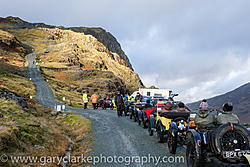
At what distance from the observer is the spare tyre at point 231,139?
178 inches

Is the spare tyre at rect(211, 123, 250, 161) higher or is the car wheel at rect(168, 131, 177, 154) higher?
the spare tyre at rect(211, 123, 250, 161)

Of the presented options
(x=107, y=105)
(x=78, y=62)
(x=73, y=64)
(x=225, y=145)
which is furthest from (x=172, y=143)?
(x=78, y=62)

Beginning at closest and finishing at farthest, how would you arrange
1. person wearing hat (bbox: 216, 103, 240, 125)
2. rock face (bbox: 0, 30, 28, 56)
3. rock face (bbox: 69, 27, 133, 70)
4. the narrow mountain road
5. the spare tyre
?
the spare tyre
person wearing hat (bbox: 216, 103, 240, 125)
the narrow mountain road
rock face (bbox: 0, 30, 28, 56)
rock face (bbox: 69, 27, 133, 70)

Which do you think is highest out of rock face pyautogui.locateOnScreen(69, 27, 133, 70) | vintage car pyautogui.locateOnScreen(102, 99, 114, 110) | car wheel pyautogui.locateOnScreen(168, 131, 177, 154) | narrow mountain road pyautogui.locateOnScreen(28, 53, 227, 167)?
rock face pyautogui.locateOnScreen(69, 27, 133, 70)

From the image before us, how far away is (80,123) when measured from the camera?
13992mm

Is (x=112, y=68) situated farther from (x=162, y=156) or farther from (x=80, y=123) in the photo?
(x=162, y=156)

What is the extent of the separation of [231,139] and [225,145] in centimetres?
20

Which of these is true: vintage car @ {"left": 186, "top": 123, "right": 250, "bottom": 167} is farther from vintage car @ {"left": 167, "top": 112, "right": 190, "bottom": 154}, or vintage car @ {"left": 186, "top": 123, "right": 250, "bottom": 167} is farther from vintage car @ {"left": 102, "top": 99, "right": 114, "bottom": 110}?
vintage car @ {"left": 102, "top": 99, "right": 114, "bottom": 110}

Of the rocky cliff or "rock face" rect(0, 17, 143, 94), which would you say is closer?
the rocky cliff

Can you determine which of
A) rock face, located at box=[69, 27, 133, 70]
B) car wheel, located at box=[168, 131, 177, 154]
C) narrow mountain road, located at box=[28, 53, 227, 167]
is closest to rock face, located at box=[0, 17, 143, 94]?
rock face, located at box=[69, 27, 133, 70]

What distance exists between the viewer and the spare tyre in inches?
178

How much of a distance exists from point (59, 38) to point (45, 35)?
12230 mm

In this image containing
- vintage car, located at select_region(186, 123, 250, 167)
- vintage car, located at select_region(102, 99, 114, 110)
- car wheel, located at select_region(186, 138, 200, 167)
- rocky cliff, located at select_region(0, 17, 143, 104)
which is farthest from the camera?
rocky cliff, located at select_region(0, 17, 143, 104)

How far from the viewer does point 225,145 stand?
14.9 feet
